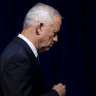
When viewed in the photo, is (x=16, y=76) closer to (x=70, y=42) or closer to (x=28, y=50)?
(x=28, y=50)

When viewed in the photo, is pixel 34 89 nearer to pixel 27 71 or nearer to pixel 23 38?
pixel 27 71

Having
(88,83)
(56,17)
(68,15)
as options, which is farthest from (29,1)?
(56,17)

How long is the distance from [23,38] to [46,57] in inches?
53.8

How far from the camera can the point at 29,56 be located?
1.04m

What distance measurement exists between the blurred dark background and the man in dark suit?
1192 millimetres

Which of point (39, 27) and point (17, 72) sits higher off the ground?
point (39, 27)

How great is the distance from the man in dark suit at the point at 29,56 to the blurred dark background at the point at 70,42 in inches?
46.9

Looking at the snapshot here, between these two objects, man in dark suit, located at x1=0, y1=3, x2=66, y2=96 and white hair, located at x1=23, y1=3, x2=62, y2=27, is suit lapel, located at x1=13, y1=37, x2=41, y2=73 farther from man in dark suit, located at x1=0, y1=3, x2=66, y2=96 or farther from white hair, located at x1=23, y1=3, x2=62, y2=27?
white hair, located at x1=23, y1=3, x2=62, y2=27

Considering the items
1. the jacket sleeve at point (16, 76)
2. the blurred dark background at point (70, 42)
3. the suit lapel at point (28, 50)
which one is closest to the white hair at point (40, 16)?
the suit lapel at point (28, 50)

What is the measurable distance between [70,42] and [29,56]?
1434 mm

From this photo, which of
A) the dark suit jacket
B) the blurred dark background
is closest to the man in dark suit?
the dark suit jacket

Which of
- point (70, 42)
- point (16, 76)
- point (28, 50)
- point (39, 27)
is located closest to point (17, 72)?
point (16, 76)

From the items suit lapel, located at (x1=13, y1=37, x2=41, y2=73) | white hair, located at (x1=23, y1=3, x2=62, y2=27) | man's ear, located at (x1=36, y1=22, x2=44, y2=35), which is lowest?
suit lapel, located at (x1=13, y1=37, x2=41, y2=73)

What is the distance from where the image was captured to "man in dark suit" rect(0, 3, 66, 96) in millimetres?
968
